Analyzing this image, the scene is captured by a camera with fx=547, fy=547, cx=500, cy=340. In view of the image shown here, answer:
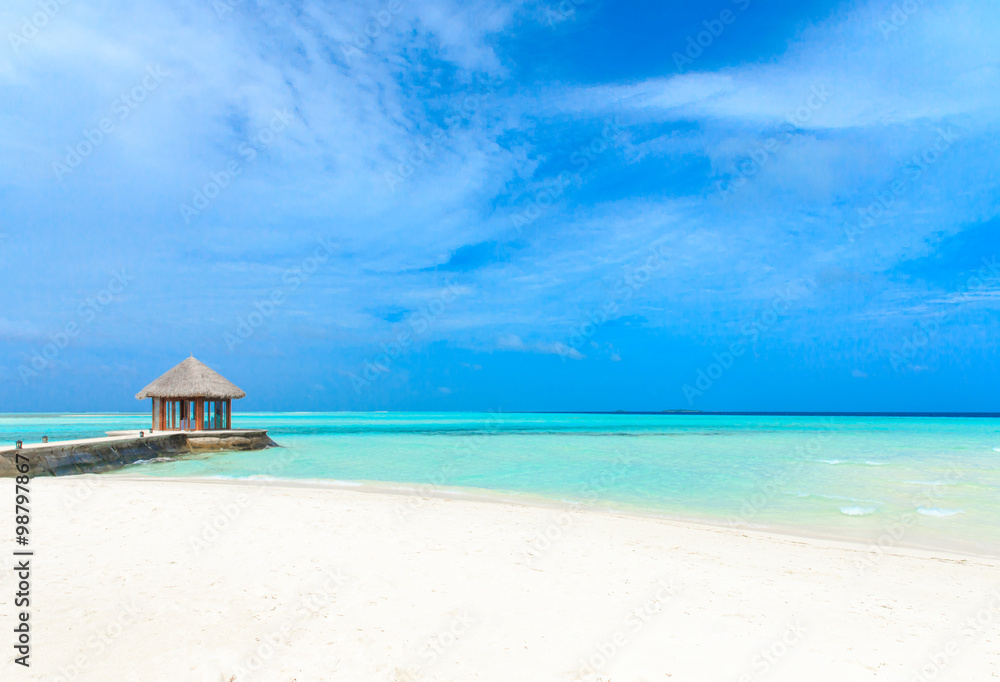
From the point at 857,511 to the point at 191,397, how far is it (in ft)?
72.5

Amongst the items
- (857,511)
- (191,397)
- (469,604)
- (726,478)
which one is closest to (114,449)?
(191,397)

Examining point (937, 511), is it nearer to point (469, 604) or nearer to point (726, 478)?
point (726, 478)

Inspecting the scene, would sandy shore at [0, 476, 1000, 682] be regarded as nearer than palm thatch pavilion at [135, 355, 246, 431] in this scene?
Yes

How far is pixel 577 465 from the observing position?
17344 millimetres

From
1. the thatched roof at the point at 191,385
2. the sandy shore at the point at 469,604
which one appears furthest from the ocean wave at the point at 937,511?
the thatched roof at the point at 191,385

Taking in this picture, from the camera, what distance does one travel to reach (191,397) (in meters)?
21.7

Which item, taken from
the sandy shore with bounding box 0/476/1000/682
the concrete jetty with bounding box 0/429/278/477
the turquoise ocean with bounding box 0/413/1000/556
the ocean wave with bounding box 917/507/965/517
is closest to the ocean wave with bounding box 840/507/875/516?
the turquoise ocean with bounding box 0/413/1000/556

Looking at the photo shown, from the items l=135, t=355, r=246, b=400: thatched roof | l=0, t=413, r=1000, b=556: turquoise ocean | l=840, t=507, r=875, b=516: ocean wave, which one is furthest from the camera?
l=135, t=355, r=246, b=400: thatched roof

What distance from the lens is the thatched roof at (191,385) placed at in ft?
70.4

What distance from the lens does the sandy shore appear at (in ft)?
11.1

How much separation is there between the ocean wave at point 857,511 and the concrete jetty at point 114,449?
17.1 metres

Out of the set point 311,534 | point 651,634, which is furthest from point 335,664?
point 311,534

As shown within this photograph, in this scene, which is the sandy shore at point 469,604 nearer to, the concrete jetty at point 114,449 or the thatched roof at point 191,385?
the concrete jetty at point 114,449

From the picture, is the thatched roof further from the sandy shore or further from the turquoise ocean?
the sandy shore
